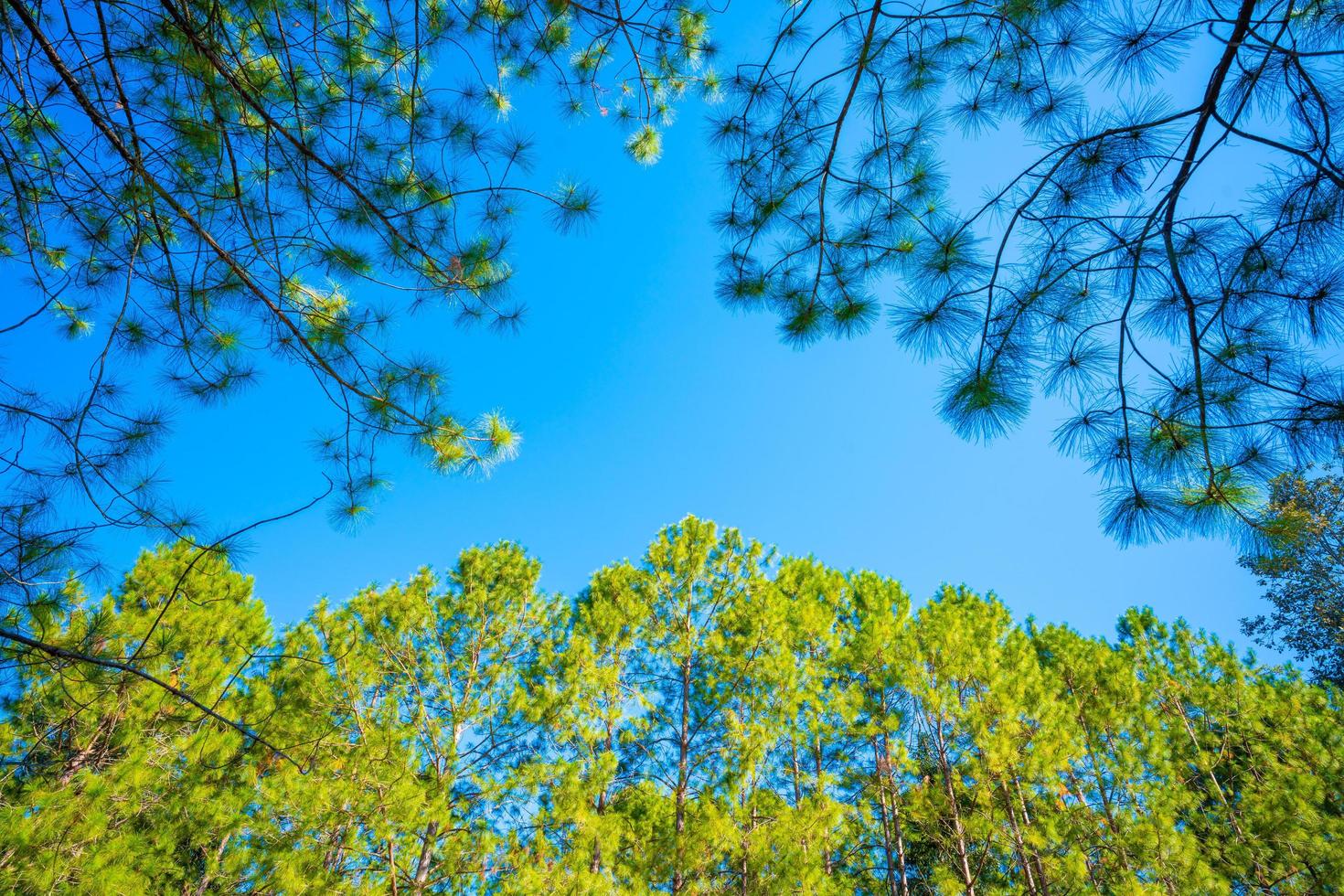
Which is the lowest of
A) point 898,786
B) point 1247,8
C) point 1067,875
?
point 1067,875

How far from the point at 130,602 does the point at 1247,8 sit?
10.1m

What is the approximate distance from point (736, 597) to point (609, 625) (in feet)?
5.97

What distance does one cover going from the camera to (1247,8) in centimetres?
148

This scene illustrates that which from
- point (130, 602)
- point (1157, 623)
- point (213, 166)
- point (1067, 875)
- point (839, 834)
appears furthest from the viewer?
point (1157, 623)

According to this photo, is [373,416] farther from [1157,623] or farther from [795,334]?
[1157,623]

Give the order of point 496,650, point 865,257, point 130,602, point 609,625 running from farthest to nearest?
point 609,625, point 496,650, point 130,602, point 865,257

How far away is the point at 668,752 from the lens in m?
6.84

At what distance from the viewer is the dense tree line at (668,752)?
4.64 meters

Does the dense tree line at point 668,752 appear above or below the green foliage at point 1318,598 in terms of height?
below

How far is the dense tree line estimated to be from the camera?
15.2ft

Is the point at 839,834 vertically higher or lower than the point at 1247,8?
lower

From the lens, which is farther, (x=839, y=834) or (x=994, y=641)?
(x=994, y=641)

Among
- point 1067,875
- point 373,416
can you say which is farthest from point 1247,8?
point 1067,875

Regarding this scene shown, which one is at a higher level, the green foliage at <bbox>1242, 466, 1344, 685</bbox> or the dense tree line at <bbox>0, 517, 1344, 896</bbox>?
the green foliage at <bbox>1242, 466, 1344, 685</bbox>
